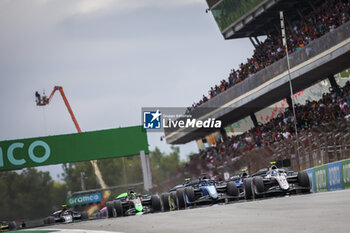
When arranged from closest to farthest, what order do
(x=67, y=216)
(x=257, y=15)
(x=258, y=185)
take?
(x=258, y=185) < (x=67, y=216) < (x=257, y=15)

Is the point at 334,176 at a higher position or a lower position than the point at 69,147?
lower

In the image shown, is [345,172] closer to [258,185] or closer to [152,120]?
[258,185]

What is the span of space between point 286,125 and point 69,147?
1314 cm

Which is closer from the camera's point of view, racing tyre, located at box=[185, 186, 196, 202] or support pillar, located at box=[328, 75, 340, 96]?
racing tyre, located at box=[185, 186, 196, 202]

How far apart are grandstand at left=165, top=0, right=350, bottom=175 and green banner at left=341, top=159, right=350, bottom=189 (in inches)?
39.0

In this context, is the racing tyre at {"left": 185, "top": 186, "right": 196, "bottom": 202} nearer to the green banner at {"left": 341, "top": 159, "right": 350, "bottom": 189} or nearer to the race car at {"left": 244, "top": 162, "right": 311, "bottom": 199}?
the race car at {"left": 244, "top": 162, "right": 311, "bottom": 199}

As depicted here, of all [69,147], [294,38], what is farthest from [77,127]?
[294,38]

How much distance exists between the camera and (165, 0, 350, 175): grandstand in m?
21.9

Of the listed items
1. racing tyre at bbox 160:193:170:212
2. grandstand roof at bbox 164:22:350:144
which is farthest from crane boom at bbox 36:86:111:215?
racing tyre at bbox 160:193:170:212

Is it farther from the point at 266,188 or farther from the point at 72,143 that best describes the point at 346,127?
the point at 72,143

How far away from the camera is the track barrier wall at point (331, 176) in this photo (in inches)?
709

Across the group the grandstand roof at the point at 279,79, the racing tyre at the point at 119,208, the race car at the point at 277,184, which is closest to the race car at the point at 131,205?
the racing tyre at the point at 119,208

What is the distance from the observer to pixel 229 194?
19.9 metres

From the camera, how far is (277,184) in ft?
61.1
